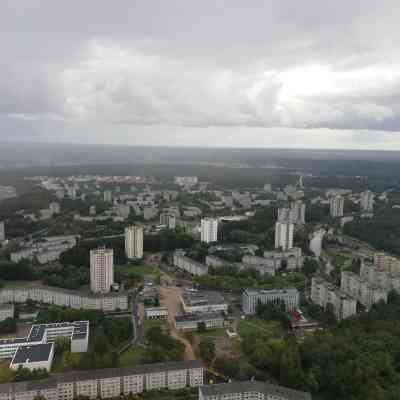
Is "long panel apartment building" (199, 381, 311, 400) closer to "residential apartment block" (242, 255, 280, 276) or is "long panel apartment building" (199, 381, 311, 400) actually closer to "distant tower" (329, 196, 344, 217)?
"residential apartment block" (242, 255, 280, 276)

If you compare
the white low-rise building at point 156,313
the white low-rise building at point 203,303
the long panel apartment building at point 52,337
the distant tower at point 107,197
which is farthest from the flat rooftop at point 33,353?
the distant tower at point 107,197

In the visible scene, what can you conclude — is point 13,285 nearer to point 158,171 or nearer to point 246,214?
point 246,214

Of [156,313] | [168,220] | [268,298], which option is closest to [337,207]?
[168,220]

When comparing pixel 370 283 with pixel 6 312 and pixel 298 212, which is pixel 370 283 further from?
pixel 298 212

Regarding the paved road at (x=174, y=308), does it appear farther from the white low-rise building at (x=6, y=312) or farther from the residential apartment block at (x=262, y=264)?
the white low-rise building at (x=6, y=312)

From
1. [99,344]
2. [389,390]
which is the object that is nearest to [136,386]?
[99,344]

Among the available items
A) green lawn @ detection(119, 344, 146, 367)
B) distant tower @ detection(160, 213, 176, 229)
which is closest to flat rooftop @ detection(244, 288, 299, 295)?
green lawn @ detection(119, 344, 146, 367)
